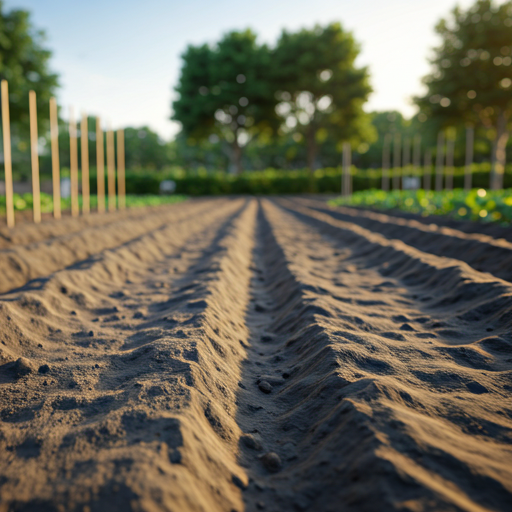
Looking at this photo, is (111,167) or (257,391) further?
(111,167)

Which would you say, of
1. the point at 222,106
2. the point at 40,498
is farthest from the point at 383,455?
the point at 222,106

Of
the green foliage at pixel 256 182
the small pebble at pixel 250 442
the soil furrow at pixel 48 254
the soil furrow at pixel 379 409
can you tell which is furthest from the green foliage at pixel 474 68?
the small pebble at pixel 250 442

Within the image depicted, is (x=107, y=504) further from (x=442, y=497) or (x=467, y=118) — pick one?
(x=467, y=118)

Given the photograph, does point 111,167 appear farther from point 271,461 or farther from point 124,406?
point 271,461

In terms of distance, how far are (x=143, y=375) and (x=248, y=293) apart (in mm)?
2275

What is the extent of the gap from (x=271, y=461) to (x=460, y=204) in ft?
30.4

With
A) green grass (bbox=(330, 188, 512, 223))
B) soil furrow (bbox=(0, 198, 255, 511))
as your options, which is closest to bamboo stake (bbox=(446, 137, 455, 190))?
green grass (bbox=(330, 188, 512, 223))

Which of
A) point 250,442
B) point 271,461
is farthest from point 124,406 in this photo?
point 271,461

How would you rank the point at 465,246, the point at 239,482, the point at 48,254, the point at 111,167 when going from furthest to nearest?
the point at 111,167, the point at 465,246, the point at 48,254, the point at 239,482

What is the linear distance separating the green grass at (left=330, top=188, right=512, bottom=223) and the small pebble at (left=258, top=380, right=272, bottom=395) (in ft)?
21.3

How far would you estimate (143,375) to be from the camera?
7.04 feet

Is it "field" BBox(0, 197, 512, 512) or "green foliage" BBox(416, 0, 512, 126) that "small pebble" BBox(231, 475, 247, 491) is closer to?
"field" BBox(0, 197, 512, 512)

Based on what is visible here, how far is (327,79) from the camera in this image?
34.3 meters

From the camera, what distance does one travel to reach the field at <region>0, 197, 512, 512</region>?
4.31 ft
